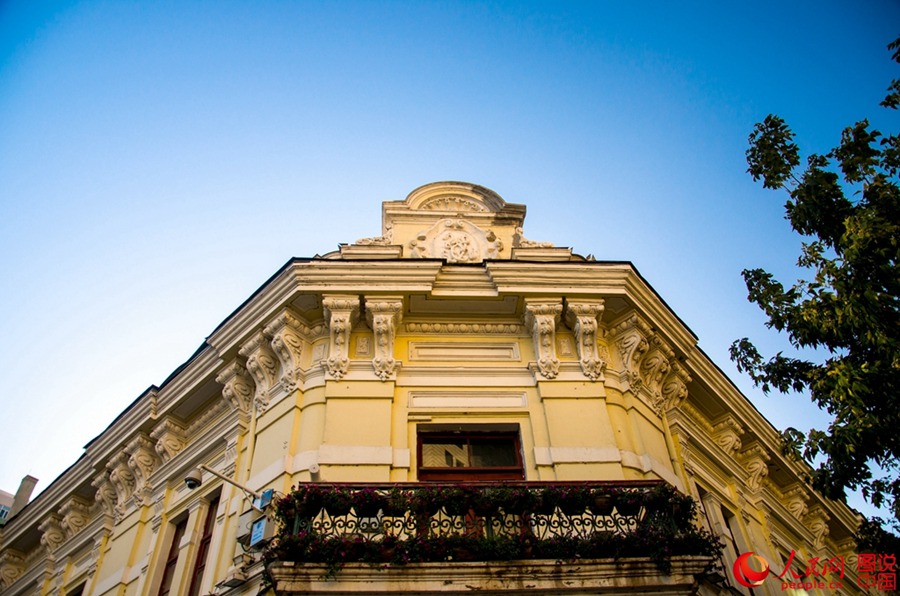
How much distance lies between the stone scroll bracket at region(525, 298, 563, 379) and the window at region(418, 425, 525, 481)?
4.15 ft

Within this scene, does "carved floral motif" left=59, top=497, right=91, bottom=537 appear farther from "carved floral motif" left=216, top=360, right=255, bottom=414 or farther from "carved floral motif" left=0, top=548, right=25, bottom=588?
"carved floral motif" left=216, top=360, right=255, bottom=414

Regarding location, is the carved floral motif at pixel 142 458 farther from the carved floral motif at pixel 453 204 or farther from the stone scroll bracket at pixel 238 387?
the carved floral motif at pixel 453 204

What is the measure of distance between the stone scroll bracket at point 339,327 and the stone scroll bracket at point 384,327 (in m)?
0.26

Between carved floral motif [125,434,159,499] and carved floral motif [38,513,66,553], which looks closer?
carved floral motif [125,434,159,499]

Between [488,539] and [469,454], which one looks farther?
[469,454]

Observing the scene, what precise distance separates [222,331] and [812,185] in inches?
360

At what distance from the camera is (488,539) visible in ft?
23.3

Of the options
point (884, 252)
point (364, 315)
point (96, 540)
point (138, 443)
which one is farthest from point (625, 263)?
point (96, 540)

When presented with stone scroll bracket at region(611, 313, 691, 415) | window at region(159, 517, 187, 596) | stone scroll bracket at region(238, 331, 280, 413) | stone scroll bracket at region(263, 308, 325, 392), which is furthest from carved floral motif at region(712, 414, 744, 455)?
window at region(159, 517, 187, 596)

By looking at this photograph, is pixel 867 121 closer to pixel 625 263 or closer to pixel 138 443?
pixel 625 263
